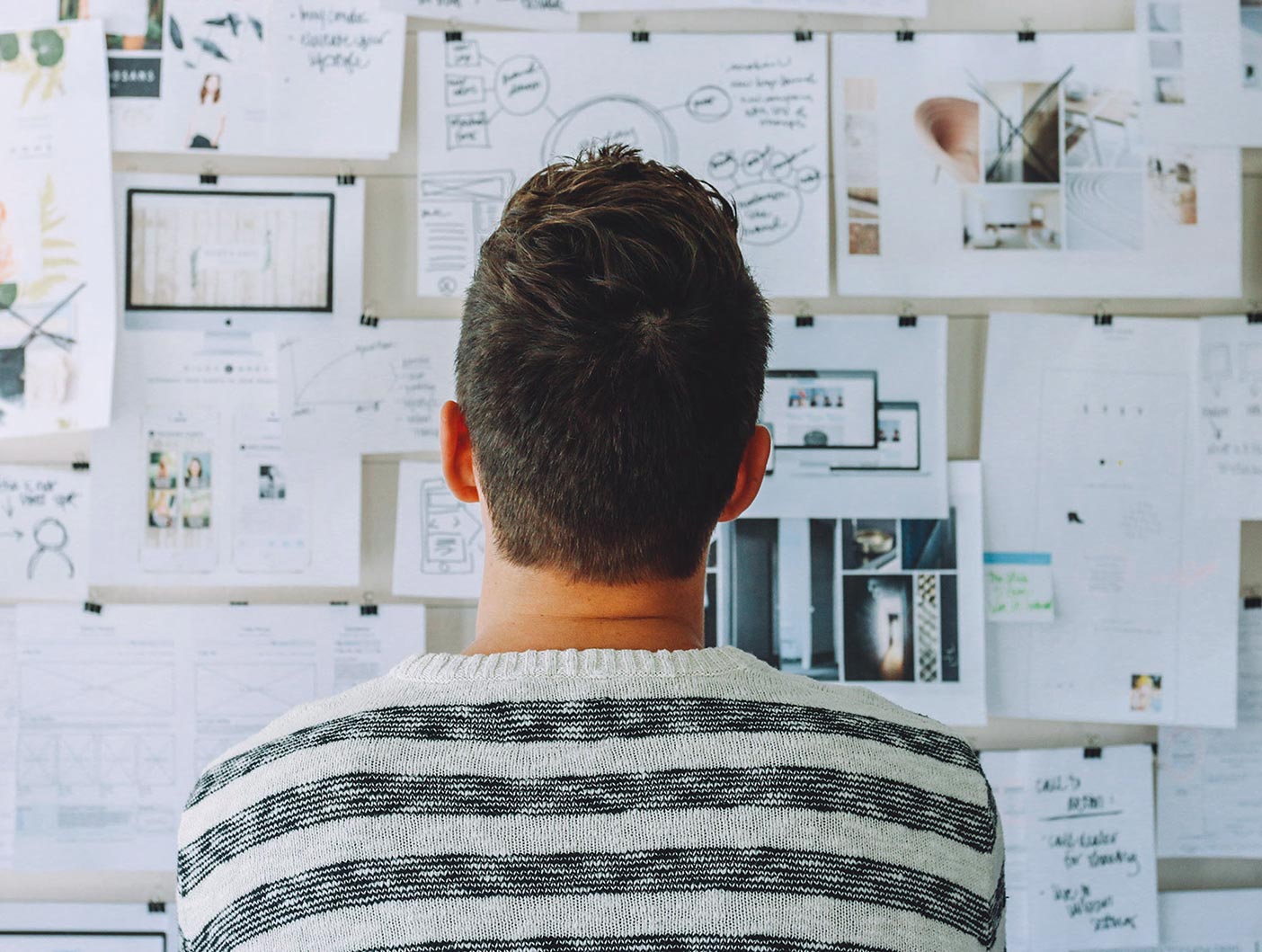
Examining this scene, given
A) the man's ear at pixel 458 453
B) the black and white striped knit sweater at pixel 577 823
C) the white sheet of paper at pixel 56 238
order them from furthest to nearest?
the white sheet of paper at pixel 56 238 → the man's ear at pixel 458 453 → the black and white striped knit sweater at pixel 577 823

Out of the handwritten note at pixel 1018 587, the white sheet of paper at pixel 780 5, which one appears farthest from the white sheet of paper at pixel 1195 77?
the handwritten note at pixel 1018 587

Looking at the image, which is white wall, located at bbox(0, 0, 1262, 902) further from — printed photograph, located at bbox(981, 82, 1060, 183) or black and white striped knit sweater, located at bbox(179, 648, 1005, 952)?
black and white striped knit sweater, located at bbox(179, 648, 1005, 952)

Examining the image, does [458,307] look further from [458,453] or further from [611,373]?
[611,373]

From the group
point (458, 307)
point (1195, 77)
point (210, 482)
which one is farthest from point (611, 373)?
point (1195, 77)

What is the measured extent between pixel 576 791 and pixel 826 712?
0.15m

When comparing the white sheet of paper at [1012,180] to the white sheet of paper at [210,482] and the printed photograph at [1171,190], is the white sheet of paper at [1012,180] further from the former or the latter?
the white sheet of paper at [210,482]

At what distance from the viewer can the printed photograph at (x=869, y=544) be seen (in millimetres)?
1249

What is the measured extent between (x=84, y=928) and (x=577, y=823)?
41.5 inches

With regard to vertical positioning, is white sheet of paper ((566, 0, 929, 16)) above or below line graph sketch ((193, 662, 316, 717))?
above

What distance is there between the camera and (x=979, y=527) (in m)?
1.24

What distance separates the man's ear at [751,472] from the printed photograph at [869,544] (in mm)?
594

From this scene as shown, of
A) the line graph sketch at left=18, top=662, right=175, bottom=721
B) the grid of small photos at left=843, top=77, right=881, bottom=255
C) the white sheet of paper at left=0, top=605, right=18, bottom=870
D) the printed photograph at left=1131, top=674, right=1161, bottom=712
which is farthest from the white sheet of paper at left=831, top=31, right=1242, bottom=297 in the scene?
the white sheet of paper at left=0, top=605, right=18, bottom=870

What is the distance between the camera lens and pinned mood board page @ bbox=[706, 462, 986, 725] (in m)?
1.24

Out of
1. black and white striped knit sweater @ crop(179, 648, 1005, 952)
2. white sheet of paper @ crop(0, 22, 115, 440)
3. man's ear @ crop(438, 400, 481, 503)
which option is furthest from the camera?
white sheet of paper @ crop(0, 22, 115, 440)
